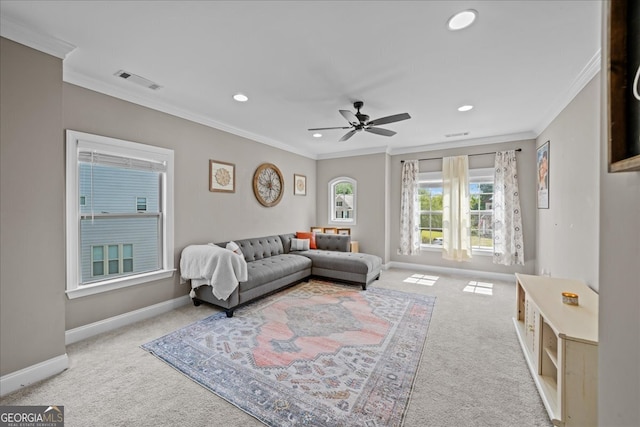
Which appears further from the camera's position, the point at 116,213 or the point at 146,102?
the point at 146,102

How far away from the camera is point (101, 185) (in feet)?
9.60

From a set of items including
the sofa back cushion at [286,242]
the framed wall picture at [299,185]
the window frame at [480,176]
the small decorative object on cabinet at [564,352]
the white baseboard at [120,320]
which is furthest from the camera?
the framed wall picture at [299,185]

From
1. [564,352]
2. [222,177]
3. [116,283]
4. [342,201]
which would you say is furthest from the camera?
[342,201]

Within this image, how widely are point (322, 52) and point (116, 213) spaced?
2.86m

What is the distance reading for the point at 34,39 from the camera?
2.05m

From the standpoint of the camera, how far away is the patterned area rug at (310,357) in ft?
5.90

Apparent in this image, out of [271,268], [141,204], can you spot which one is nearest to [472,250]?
[271,268]

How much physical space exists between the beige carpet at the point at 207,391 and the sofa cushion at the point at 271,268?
3.22 ft

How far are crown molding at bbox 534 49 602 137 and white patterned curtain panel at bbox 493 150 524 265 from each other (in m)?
0.80

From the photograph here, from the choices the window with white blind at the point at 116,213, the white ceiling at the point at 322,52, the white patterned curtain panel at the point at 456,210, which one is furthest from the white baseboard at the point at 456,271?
the window with white blind at the point at 116,213

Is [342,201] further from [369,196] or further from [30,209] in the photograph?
[30,209]

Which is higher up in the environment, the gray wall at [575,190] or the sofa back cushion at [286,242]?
the gray wall at [575,190]

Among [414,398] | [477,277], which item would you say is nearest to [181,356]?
[414,398]

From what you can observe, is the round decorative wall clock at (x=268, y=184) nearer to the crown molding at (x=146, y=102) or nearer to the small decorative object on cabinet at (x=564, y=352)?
the crown molding at (x=146, y=102)
